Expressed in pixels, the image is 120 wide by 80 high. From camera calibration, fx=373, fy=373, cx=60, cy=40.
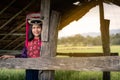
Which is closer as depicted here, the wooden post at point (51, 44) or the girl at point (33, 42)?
the wooden post at point (51, 44)

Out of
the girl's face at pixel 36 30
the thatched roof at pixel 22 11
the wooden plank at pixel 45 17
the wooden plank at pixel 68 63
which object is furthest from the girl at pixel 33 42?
the thatched roof at pixel 22 11

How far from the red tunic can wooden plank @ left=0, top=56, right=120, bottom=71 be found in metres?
0.40

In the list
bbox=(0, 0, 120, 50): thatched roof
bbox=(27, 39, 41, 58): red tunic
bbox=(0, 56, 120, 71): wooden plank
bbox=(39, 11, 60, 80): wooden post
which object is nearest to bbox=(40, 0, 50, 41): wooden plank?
bbox=(39, 11, 60, 80): wooden post

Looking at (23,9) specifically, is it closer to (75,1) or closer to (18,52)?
(75,1)

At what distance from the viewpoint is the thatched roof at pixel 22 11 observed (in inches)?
368

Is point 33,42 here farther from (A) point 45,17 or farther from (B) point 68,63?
(B) point 68,63

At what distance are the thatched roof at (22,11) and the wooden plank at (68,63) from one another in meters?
2.54

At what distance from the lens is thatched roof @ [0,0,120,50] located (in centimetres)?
935

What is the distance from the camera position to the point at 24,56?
687cm

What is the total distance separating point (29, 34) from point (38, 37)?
17 cm

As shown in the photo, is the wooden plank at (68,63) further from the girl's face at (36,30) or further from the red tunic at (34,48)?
the girl's face at (36,30)

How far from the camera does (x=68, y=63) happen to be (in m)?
6.07

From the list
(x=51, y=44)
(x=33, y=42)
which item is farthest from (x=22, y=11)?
(x=51, y=44)

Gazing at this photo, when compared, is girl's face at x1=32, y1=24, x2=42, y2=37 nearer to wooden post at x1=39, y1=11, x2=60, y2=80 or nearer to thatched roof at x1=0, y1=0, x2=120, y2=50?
wooden post at x1=39, y1=11, x2=60, y2=80
